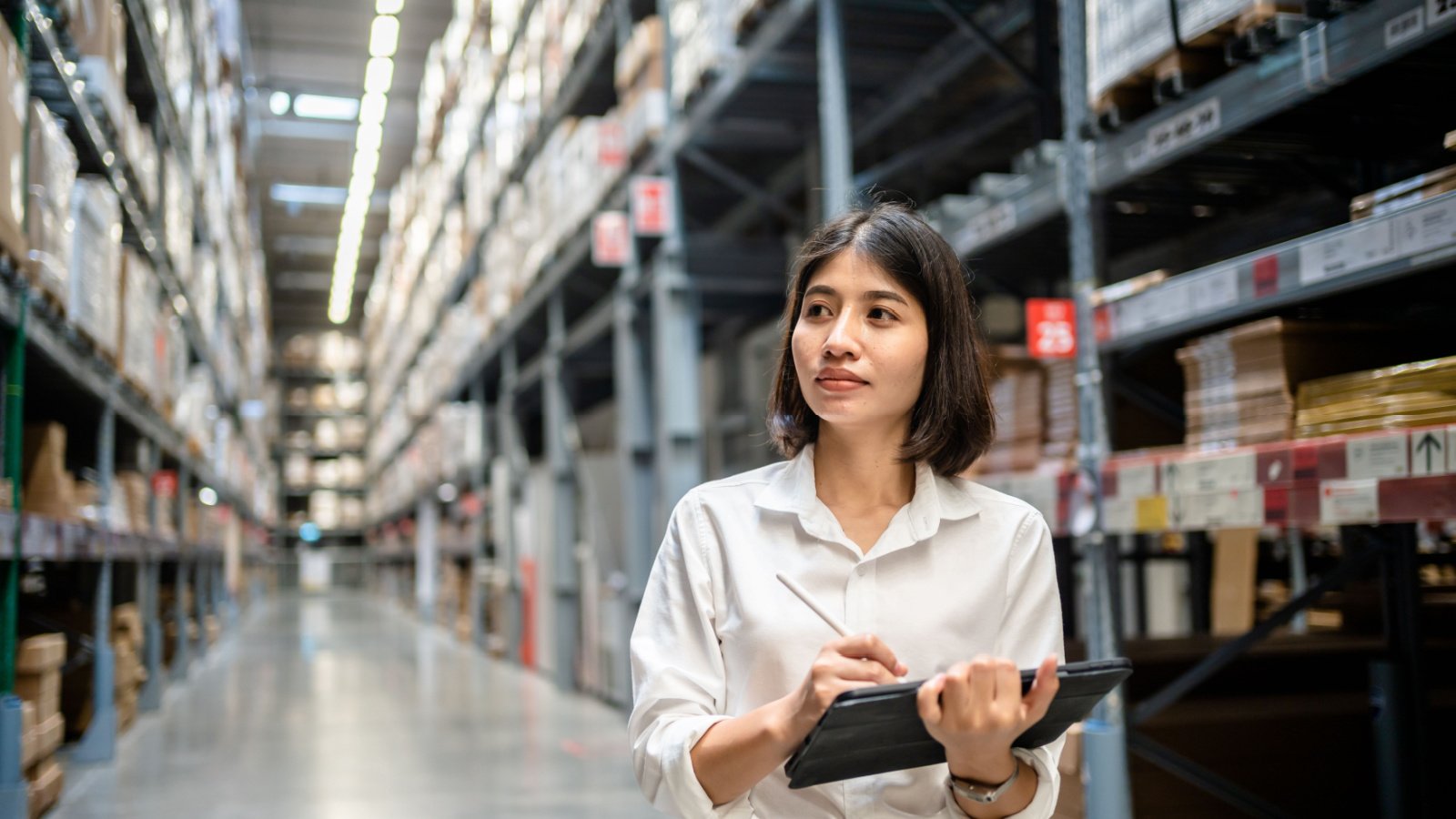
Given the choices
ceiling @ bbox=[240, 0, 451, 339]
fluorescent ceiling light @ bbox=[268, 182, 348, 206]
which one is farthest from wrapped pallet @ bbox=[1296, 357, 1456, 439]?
fluorescent ceiling light @ bbox=[268, 182, 348, 206]

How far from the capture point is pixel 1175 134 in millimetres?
3387

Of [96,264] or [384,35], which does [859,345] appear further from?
[384,35]

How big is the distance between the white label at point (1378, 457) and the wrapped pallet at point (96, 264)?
4.90 m

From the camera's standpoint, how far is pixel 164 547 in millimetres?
9367

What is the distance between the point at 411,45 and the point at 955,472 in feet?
62.3

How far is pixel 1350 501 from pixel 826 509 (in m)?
1.77

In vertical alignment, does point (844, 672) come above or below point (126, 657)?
above

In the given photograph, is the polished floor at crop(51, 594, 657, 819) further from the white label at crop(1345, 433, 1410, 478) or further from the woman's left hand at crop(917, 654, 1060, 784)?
the woman's left hand at crop(917, 654, 1060, 784)

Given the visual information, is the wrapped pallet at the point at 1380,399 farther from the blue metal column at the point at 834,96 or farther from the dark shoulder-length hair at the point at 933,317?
the blue metal column at the point at 834,96

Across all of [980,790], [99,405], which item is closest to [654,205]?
[99,405]

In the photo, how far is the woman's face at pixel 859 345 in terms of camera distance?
1.51 m

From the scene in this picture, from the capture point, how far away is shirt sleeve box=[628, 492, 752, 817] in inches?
55.7

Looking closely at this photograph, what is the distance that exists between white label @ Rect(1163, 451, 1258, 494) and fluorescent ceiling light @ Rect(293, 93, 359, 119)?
19539mm

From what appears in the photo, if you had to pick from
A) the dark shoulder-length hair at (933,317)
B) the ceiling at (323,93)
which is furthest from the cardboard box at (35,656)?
the ceiling at (323,93)
